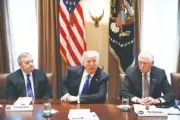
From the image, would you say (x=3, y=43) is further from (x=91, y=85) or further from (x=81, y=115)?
(x=81, y=115)

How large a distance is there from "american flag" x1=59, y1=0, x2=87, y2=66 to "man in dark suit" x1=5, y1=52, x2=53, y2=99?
887 millimetres

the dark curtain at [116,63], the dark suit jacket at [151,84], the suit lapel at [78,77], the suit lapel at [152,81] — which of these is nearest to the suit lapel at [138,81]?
the dark suit jacket at [151,84]

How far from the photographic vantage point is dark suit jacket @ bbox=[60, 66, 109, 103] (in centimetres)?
311

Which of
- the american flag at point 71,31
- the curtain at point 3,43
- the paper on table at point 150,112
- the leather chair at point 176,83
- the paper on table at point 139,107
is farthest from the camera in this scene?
the curtain at point 3,43

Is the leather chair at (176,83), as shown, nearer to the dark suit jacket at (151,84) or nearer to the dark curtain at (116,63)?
the dark suit jacket at (151,84)

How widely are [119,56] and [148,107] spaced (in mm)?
1824

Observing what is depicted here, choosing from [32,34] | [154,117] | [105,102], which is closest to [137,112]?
[154,117]

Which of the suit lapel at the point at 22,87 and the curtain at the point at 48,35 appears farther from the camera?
the curtain at the point at 48,35

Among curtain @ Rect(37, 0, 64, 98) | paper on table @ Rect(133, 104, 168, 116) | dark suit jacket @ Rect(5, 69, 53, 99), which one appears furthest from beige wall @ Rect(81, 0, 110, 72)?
paper on table @ Rect(133, 104, 168, 116)

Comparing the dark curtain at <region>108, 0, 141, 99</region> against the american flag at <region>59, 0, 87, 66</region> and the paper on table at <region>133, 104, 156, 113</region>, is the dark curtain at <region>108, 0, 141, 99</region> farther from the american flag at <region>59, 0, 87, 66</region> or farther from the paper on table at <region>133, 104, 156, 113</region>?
the paper on table at <region>133, 104, 156, 113</region>

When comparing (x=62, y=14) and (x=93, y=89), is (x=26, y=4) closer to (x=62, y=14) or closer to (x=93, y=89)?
(x=62, y=14)

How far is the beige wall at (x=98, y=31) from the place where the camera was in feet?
14.7

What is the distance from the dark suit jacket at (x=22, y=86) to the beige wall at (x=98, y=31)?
1233mm

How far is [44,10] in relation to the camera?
436cm
